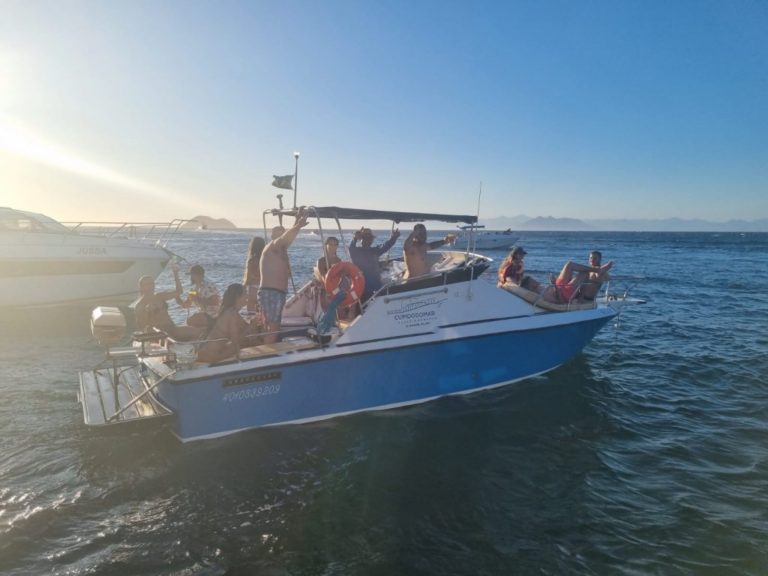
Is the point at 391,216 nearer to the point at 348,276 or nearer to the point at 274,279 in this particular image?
the point at 348,276

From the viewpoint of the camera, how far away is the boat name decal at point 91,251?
15500mm

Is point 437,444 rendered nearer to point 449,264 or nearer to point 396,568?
point 396,568

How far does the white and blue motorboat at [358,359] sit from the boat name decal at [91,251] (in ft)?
29.8

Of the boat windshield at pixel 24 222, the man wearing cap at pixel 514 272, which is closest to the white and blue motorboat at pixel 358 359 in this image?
the man wearing cap at pixel 514 272

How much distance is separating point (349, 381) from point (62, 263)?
1270cm

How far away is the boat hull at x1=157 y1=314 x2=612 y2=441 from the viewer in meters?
6.32

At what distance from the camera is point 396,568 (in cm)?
445

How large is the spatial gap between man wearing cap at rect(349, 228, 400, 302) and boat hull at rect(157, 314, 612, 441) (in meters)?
1.52

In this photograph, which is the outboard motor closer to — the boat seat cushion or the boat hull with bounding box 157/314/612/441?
the boat hull with bounding box 157/314/612/441

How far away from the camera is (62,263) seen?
1520 centimetres

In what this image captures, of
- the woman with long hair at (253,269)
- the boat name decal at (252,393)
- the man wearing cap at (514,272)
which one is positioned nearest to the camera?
the boat name decal at (252,393)

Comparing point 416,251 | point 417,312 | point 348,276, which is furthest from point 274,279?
point 416,251

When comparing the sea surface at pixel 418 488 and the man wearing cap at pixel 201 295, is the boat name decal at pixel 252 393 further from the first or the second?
the man wearing cap at pixel 201 295

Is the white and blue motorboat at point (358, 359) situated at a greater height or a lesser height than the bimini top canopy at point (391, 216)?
lesser
